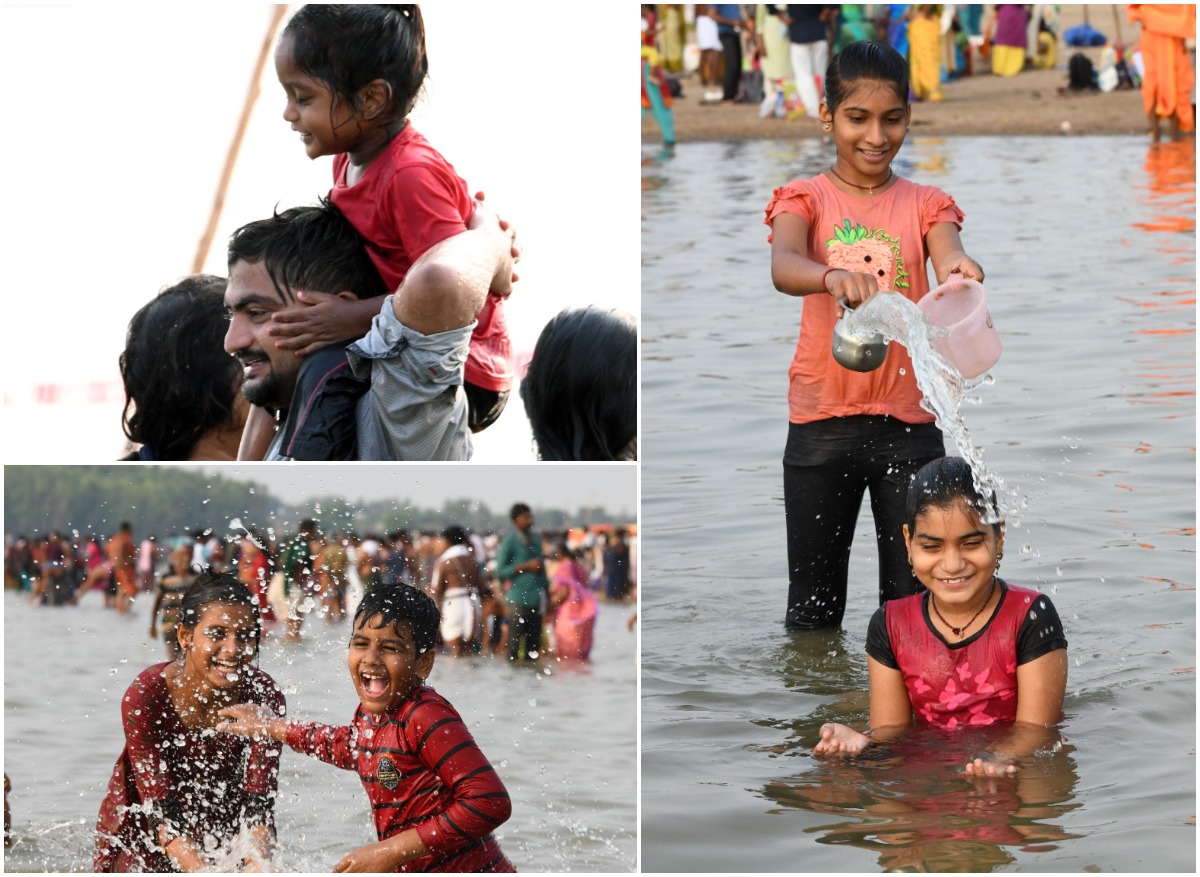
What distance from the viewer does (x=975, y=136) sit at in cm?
1617

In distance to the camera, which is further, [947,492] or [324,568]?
[947,492]

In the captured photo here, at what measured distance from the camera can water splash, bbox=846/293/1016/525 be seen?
349 cm

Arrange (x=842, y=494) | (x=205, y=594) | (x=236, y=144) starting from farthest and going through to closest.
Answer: (x=236, y=144) < (x=842, y=494) < (x=205, y=594)

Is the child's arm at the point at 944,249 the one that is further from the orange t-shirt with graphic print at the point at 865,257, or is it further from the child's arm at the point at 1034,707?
the child's arm at the point at 1034,707

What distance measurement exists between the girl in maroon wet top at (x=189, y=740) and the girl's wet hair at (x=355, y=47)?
92 cm

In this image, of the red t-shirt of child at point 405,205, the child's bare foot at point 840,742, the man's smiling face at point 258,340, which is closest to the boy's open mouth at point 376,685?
the man's smiling face at point 258,340

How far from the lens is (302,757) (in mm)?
2963

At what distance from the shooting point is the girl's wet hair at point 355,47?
297 centimetres

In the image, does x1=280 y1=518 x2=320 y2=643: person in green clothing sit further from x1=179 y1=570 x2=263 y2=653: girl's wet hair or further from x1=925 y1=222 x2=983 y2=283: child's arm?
x1=925 y1=222 x2=983 y2=283: child's arm

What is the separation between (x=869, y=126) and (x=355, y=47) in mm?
1241

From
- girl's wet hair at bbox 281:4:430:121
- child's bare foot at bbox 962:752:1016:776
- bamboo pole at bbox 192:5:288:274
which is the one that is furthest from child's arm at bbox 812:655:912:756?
bamboo pole at bbox 192:5:288:274

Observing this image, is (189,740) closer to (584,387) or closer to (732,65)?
(584,387)

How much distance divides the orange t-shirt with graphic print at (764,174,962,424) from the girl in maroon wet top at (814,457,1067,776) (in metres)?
0.34

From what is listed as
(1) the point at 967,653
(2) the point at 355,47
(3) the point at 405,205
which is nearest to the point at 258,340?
(3) the point at 405,205
